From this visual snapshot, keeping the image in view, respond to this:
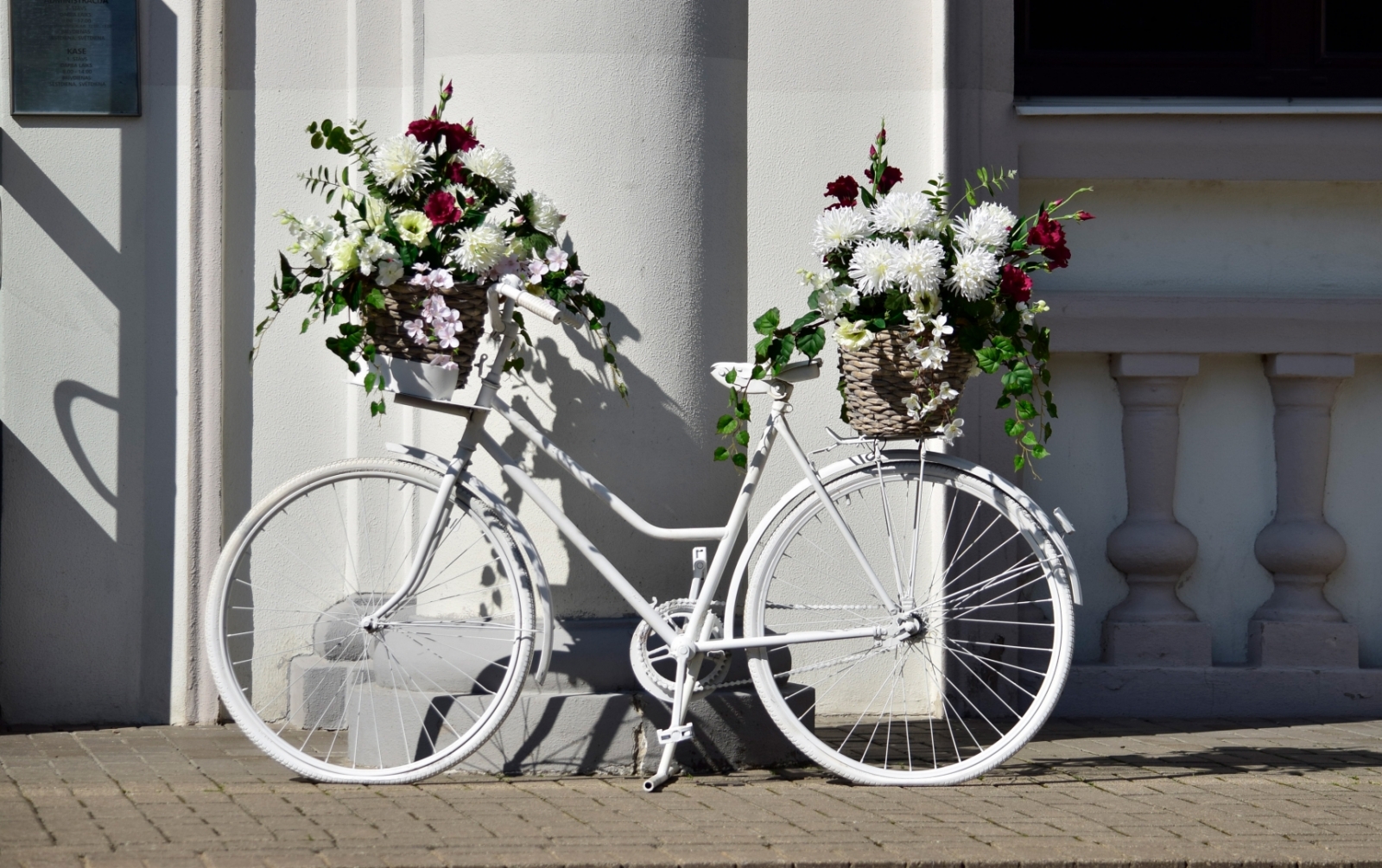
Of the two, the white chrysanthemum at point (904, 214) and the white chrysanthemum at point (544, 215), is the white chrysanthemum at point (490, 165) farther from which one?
the white chrysanthemum at point (904, 214)

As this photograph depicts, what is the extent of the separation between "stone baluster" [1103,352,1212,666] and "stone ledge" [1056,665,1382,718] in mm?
63

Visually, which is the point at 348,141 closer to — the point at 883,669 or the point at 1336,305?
→ the point at 883,669

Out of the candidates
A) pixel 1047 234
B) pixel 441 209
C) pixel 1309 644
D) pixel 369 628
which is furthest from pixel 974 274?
pixel 1309 644

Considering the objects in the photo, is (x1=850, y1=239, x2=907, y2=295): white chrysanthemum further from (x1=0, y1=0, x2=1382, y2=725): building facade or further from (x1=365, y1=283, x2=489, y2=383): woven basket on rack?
(x1=365, y1=283, x2=489, y2=383): woven basket on rack

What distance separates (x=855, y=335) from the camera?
429 cm

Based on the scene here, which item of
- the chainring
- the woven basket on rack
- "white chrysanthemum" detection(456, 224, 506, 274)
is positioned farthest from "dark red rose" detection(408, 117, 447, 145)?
the chainring

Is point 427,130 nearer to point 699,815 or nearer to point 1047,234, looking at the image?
point 1047,234

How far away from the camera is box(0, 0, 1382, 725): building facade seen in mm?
4773

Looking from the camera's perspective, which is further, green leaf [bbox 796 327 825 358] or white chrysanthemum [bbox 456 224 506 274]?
green leaf [bbox 796 327 825 358]

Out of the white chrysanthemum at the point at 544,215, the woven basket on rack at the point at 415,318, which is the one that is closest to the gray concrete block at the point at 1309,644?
the white chrysanthemum at the point at 544,215

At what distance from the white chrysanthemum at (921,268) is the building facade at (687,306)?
796 millimetres

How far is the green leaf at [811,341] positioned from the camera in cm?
433

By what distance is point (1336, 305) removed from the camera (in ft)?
19.3

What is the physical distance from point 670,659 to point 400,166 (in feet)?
5.03
